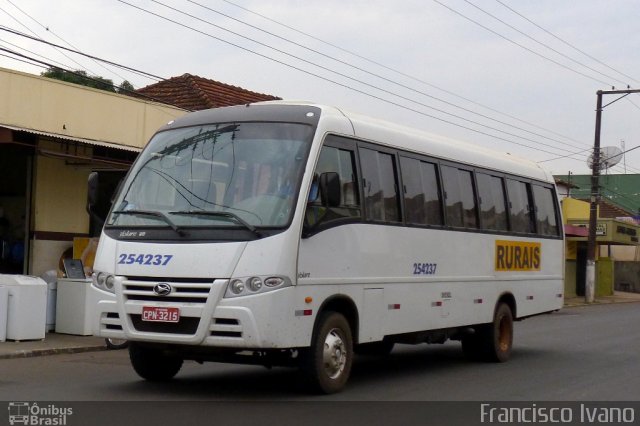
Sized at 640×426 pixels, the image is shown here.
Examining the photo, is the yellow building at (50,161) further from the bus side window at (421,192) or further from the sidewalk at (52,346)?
the bus side window at (421,192)

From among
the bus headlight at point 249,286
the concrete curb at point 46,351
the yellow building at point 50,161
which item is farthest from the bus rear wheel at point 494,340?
the yellow building at point 50,161

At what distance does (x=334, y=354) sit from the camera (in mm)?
9805

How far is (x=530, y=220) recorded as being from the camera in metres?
15.1

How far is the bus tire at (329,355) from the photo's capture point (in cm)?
950

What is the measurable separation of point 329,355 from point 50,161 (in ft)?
31.9

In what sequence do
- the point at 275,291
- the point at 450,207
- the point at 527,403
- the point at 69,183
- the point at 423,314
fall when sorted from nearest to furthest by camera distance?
the point at 275,291 → the point at 527,403 → the point at 423,314 → the point at 450,207 → the point at 69,183

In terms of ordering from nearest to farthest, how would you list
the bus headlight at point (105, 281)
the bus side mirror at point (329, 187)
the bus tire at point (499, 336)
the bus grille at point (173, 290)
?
the bus grille at point (173, 290) → the bus side mirror at point (329, 187) → the bus headlight at point (105, 281) → the bus tire at point (499, 336)

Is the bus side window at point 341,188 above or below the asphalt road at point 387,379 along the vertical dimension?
above

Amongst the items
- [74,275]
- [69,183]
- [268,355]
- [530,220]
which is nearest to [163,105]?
[69,183]

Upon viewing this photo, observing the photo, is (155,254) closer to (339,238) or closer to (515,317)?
(339,238)

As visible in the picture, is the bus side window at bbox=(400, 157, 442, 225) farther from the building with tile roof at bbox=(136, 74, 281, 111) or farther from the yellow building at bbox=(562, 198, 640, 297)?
the yellow building at bbox=(562, 198, 640, 297)

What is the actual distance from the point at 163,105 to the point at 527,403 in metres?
12.8

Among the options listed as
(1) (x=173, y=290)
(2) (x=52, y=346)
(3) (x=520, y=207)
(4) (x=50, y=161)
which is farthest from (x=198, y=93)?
(1) (x=173, y=290)

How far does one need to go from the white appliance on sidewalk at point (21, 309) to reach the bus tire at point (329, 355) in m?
6.98
